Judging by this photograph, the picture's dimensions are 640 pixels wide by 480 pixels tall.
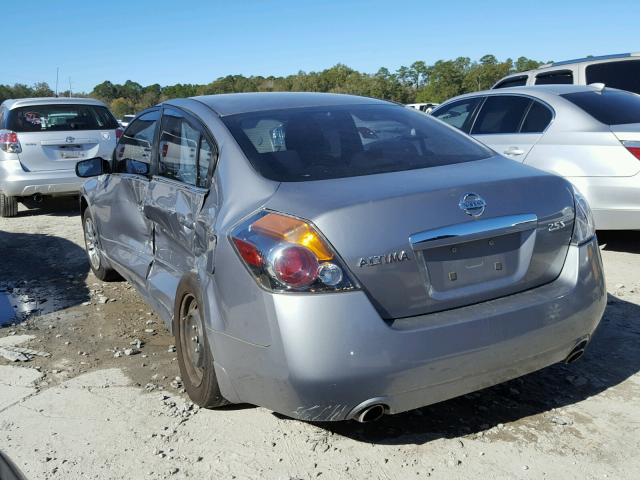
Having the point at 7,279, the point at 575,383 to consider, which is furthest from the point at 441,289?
the point at 7,279

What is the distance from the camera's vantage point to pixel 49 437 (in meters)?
3.33

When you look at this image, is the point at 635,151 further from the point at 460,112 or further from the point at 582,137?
the point at 460,112

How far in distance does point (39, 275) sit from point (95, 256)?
0.75 m

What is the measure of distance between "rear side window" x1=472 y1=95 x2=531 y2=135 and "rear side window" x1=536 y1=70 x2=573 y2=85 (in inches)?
107

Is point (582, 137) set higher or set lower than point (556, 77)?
lower

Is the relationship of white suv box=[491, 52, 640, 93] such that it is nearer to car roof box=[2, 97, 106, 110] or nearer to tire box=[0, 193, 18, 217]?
car roof box=[2, 97, 106, 110]

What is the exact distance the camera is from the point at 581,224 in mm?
3160

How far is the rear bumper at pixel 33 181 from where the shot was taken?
9508 mm

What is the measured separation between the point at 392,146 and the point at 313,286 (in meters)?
1.15

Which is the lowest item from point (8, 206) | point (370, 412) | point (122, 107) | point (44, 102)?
point (8, 206)

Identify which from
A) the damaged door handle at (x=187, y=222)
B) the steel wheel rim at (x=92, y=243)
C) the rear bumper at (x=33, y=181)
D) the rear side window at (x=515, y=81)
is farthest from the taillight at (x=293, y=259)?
the rear side window at (x=515, y=81)

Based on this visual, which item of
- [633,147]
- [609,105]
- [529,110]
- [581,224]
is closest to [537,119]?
[529,110]

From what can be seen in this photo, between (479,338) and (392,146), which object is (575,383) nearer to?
(479,338)

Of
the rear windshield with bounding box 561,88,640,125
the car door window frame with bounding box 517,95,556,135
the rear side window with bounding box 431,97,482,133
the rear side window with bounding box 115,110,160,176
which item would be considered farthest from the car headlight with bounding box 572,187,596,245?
the rear side window with bounding box 431,97,482,133
